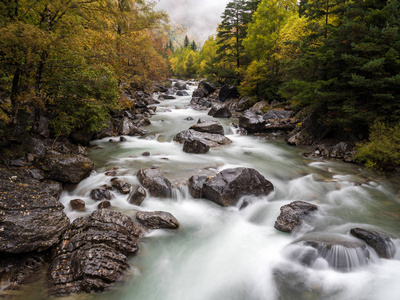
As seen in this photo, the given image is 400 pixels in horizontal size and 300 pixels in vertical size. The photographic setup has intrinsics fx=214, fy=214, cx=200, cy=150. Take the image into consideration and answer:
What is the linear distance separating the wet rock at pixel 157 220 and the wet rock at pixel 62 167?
9.91ft

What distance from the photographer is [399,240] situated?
548 centimetres

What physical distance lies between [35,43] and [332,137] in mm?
15089

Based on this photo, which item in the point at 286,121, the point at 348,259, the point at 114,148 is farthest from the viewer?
the point at 286,121

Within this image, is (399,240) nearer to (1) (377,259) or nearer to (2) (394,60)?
(1) (377,259)

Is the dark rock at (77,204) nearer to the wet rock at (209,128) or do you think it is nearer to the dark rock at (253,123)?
the wet rock at (209,128)

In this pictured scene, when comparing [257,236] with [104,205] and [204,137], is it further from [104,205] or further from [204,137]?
[204,137]

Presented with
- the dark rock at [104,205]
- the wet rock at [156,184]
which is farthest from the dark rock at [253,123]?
the dark rock at [104,205]

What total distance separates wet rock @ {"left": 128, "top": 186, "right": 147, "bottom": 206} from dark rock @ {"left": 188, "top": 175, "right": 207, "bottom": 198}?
166 centimetres

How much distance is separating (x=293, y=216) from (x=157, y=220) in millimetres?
3955

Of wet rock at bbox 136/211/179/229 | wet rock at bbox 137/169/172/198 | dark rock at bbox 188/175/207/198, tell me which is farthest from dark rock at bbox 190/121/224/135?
wet rock at bbox 136/211/179/229

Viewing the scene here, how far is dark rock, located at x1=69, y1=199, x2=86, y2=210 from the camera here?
647 cm

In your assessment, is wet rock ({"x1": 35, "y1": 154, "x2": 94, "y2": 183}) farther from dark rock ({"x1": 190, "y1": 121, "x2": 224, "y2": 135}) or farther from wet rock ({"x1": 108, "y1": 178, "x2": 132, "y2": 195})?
dark rock ({"x1": 190, "y1": 121, "x2": 224, "y2": 135})

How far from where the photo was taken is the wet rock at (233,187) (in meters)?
7.28

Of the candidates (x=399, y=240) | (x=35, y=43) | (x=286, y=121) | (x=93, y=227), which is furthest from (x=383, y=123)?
(x=35, y=43)
